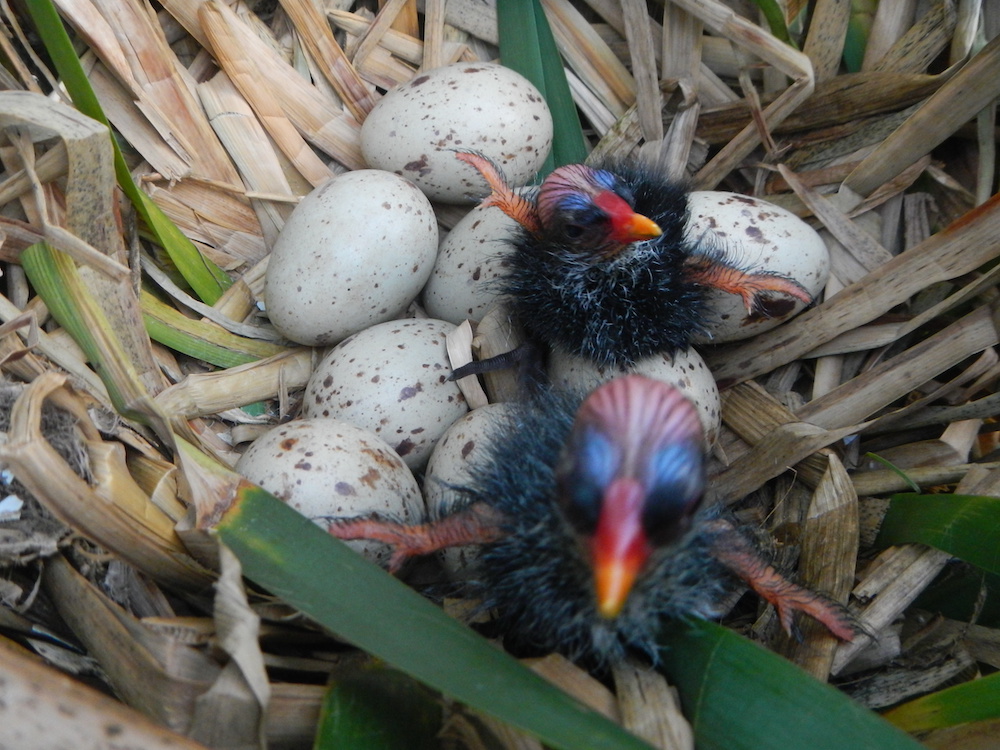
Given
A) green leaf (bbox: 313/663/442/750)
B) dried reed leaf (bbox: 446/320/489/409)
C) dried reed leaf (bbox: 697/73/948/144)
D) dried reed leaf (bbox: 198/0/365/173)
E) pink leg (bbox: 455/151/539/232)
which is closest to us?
green leaf (bbox: 313/663/442/750)

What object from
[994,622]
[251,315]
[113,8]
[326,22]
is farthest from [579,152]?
[994,622]

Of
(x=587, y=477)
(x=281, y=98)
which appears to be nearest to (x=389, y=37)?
(x=281, y=98)

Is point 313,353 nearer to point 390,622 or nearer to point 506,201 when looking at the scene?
point 506,201

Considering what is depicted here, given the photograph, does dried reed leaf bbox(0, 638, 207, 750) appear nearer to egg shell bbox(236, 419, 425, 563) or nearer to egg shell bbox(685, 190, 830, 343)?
egg shell bbox(236, 419, 425, 563)

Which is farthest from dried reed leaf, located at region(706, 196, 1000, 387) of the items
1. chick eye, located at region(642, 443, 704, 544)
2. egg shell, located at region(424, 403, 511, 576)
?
chick eye, located at region(642, 443, 704, 544)

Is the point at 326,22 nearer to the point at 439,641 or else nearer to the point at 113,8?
the point at 113,8
